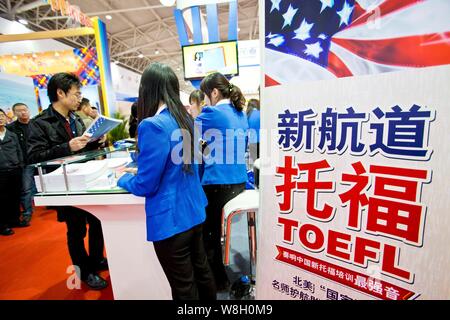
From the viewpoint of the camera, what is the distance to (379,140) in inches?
32.4

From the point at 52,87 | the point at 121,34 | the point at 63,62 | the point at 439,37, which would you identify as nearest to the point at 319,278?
the point at 439,37

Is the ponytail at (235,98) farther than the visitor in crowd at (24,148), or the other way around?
the visitor in crowd at (24,148)

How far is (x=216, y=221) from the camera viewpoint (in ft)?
5.75

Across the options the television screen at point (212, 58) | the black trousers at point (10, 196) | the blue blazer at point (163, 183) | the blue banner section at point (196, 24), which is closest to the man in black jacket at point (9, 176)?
the black trousers at point (10, 196)

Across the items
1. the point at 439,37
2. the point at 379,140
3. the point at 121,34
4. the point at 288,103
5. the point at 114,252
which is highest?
the point at 121,34

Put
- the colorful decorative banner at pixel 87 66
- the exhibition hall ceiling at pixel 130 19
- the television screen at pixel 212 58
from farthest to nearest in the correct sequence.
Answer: the exhibition hall ceiling at pixel 130 19, the colorful decorative banner at pixel 87 66, the television screen at pixel 212 58

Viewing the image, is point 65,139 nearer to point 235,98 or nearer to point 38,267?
point 235,98

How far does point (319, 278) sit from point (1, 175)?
4059 mm

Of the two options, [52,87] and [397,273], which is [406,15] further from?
[52,87]

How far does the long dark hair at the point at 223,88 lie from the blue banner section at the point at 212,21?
2987mm

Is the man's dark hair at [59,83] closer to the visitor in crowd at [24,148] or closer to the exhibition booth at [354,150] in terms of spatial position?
the exhibition booth at [354,150]

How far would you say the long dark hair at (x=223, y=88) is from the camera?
1607mm

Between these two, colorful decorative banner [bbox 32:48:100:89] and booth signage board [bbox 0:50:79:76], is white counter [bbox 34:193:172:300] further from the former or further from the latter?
booth signage board [bbox 0:50:79:76]

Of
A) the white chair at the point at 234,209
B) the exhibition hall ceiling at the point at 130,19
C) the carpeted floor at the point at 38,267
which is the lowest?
the carpeted floor at the point at 38,267
